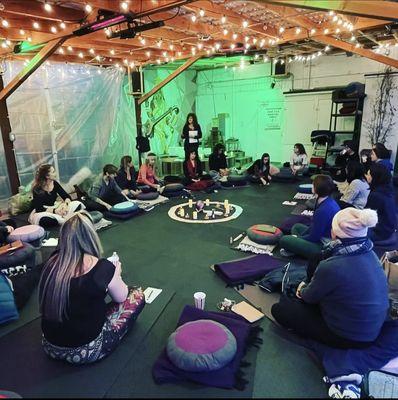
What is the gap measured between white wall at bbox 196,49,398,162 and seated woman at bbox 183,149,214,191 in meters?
Answer: 3.21

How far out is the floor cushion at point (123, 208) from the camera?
5129 mm

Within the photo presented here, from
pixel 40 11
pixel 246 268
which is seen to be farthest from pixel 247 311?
pixel 40 11

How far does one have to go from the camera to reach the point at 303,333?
2.20 m

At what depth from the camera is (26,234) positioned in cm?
380

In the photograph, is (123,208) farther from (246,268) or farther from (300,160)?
(300,160)

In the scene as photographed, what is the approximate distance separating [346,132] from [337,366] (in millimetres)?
7100

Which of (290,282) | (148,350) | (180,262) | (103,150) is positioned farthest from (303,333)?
(103,150)

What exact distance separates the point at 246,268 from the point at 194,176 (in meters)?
4.31

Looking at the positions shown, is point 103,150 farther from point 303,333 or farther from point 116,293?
point 303,333

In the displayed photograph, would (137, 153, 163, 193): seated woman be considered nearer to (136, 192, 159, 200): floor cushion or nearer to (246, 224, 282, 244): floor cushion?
(136, 192, 159, 200): floor cushion

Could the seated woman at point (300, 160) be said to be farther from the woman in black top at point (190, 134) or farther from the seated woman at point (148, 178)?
the seated woman at point (148, 178)

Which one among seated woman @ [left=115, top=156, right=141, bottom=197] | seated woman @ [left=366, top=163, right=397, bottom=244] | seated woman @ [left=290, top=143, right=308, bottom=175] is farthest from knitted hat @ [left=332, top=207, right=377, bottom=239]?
seated woman @ [left=290, top=143, right=308, bottom=175]

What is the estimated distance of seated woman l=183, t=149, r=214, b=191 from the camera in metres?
6.77

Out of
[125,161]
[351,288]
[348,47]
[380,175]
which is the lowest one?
[351,288]
